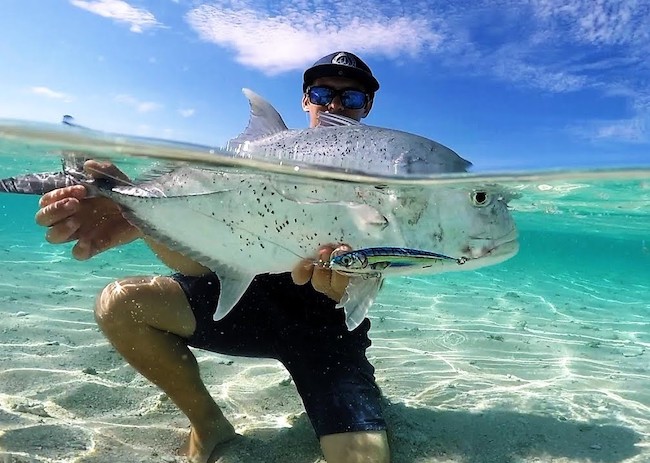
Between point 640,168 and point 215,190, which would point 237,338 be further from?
point 640,168

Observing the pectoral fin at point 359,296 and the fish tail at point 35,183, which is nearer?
the pectoral fin at point 359,296

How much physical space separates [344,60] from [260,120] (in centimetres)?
215

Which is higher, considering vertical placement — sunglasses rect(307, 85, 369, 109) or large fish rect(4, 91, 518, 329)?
sunglasses rect(307, 85, 369, 109)

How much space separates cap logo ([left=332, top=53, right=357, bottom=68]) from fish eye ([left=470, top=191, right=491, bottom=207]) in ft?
10.3

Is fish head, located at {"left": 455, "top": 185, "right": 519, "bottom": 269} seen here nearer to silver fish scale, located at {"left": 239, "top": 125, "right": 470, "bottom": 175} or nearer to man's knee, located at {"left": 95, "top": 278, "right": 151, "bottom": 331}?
silver fish scale, located at {"left": 239, "top": 125, "right": 470, "bottom": 175}

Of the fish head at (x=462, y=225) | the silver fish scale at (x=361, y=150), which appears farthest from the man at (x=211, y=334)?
the fish head at (x=462, y=225)

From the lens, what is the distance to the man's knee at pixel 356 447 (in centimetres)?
328

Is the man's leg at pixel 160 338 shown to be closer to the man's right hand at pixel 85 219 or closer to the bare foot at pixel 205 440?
the bare foot at pixel 205 440

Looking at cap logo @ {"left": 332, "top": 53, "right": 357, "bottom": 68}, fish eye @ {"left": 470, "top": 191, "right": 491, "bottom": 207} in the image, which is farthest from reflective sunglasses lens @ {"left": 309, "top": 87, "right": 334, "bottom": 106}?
fish eye @ {"left": 470, "top": 191, "right": 491, "bottom": 207}

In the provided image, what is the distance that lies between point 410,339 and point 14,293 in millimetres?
7064

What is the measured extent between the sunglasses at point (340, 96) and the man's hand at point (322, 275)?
2.64m

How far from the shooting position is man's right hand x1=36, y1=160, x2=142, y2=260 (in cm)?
331

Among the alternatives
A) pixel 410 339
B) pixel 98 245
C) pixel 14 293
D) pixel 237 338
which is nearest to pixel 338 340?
pixel 237 338

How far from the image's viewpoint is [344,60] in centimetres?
508
